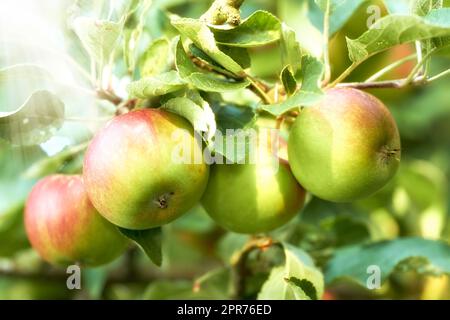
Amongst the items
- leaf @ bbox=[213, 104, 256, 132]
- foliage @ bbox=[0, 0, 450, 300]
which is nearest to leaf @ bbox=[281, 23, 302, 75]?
foliage @ bbox=[0, 0, 450, 300]

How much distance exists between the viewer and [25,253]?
5.94 feet

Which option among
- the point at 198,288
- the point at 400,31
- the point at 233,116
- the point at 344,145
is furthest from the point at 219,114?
the point at 198,288

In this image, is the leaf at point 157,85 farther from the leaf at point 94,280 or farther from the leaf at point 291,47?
the leaf at point 94,280

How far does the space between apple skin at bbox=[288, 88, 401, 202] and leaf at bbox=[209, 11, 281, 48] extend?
0.44ft

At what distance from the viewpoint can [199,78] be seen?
99 centimetres

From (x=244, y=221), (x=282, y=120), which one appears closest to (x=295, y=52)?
(x=282, y=120)

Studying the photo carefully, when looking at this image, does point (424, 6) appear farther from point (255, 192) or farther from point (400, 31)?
point (255, 192)

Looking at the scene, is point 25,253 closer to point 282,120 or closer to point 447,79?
point 282,120

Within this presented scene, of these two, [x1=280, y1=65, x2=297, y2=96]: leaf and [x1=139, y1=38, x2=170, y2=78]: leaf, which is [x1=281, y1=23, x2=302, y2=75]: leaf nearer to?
[x1=280, y1=65, x2=297, y2=96]: leaf

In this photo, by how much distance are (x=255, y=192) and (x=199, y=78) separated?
0.79 feet

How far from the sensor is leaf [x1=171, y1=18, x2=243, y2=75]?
3.15 ft

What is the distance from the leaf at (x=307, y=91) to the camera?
0.94 meters

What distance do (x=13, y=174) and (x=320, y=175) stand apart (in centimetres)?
108

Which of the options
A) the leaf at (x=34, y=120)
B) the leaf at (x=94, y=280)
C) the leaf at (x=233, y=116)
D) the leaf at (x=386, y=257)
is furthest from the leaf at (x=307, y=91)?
the leaf at (x=94, y=280)
